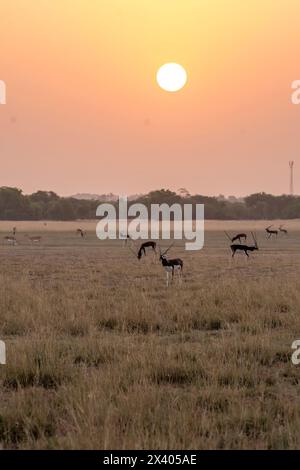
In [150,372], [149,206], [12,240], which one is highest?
[149,206]

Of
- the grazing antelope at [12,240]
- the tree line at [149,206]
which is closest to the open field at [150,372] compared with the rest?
the grazing antelope at [12,240]

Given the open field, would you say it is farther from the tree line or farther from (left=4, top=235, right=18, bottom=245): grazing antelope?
the tree line

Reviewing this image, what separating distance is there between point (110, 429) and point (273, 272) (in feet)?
70.3

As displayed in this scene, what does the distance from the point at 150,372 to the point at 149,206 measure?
157427 millimetres

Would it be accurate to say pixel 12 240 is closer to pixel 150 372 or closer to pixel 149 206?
pixel 150 372

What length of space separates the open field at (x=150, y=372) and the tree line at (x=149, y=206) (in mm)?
132485

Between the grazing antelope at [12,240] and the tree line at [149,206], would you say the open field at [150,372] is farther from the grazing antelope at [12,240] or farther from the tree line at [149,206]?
the tree line at [149,206]

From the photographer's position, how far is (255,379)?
7879mm

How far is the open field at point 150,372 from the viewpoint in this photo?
232 inches

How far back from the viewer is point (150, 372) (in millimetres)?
8008

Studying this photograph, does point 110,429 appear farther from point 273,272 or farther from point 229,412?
point 273,272

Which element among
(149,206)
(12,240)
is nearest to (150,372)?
(12,240)

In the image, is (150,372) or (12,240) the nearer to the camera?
(150,372)

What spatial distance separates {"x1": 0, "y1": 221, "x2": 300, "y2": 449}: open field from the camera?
5887mm
